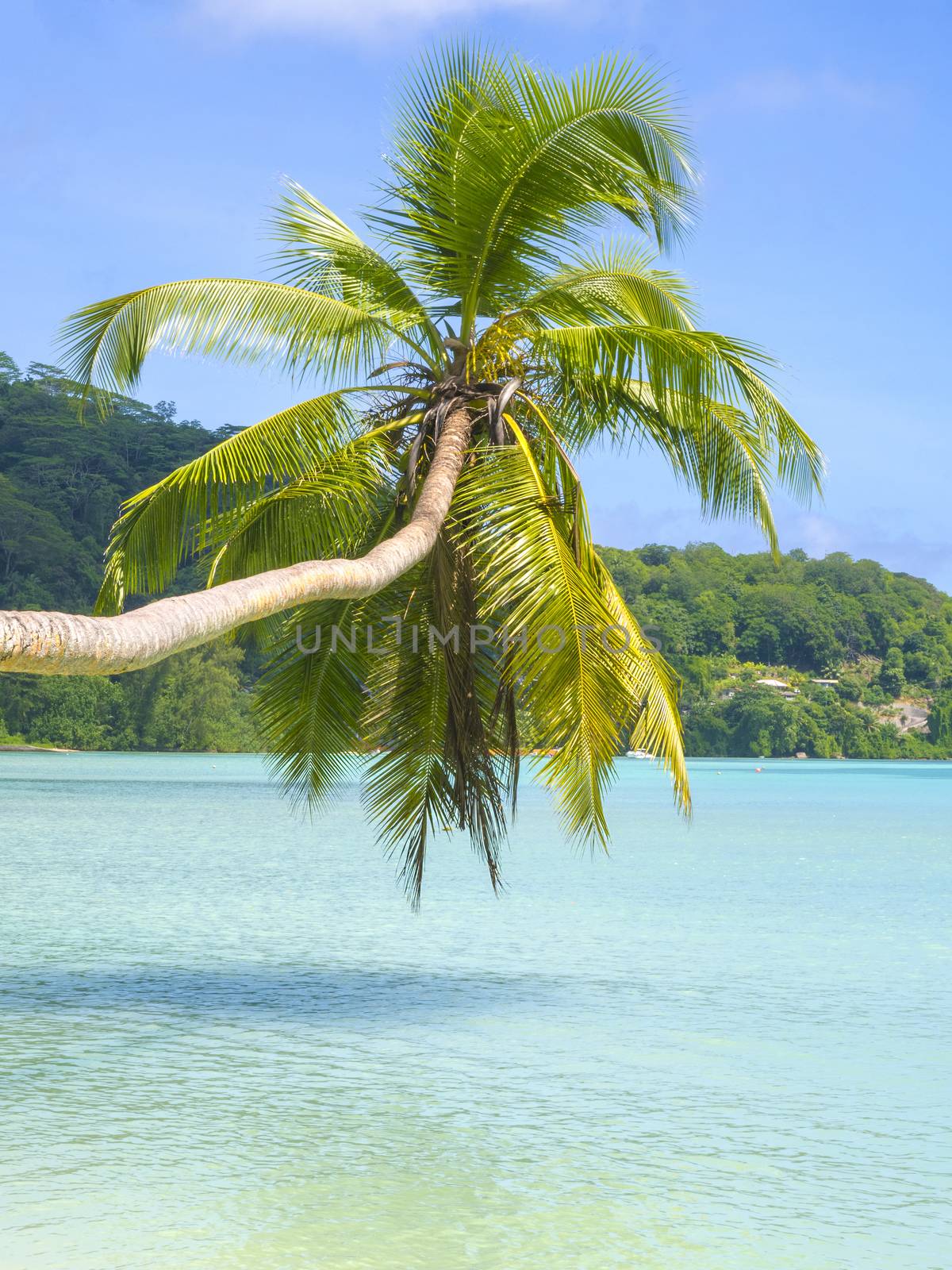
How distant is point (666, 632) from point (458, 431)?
60892 millimetres

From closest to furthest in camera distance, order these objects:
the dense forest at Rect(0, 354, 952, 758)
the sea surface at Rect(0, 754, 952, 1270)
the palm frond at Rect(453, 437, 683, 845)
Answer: the sea surface at Rect(0, 754, 952, 1270)
the palm frond at Rect(453, 437, 683, 845)
the dense forest at Rect(0, 354, 952, 758)

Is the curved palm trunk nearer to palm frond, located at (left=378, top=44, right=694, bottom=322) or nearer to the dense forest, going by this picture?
palm frond, located at (left=378, top=44, right=694, bottom=322)

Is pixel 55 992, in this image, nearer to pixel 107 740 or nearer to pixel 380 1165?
pixel 380 1165

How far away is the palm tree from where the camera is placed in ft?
24.9

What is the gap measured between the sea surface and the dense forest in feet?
111

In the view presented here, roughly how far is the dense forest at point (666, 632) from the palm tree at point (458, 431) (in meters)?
37.9

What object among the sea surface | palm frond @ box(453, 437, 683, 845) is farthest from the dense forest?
palm frond @ box(453, 437, 683, 845)

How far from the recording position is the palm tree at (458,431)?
758 centimetres

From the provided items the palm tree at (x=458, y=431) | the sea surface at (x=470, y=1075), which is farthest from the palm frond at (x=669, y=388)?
the sea surface at (x=470, y=1075)

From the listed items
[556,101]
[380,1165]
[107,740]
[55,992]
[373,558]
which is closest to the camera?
[380,1165]

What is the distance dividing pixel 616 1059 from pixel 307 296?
4798 mm

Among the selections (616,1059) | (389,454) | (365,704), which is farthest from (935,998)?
(389,454)

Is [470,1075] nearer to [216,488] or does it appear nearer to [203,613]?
[203,613]

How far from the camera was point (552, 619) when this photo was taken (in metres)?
6.83
